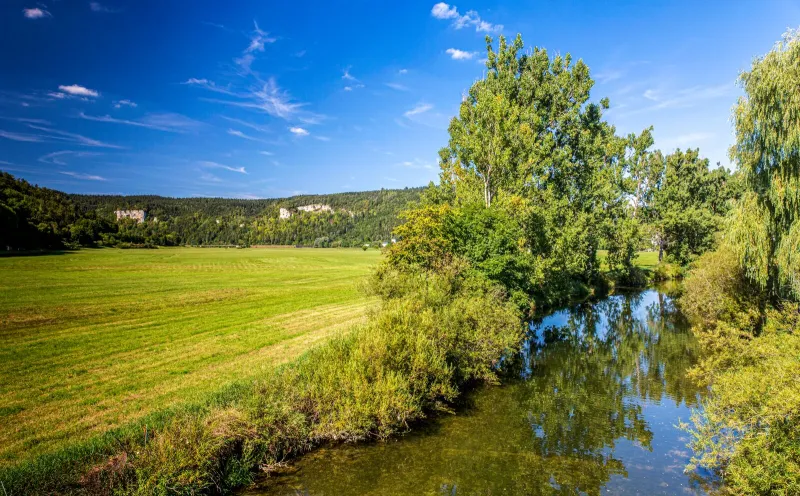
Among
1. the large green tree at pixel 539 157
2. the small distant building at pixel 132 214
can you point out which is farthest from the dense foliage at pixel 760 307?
the small distant building at pixel 132 214

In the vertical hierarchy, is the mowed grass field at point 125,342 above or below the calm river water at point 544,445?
above

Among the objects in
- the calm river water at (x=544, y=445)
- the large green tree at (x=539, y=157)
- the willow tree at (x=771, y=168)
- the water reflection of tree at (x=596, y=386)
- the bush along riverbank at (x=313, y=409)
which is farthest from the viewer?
the large green tree at (x=539, y=157)

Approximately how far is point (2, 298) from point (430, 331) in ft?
110

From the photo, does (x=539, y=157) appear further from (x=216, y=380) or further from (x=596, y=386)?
(x=216, y=380)

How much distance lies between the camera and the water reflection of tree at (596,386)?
1176cm

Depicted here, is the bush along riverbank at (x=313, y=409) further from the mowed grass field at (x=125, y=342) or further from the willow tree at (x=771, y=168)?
the willow tree at (x=771, y=168)

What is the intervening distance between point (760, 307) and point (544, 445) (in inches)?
553

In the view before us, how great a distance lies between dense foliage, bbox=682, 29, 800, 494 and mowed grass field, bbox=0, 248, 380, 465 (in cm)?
1493

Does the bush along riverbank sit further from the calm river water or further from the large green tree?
the large green tree

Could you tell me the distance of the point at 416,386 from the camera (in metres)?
13.5

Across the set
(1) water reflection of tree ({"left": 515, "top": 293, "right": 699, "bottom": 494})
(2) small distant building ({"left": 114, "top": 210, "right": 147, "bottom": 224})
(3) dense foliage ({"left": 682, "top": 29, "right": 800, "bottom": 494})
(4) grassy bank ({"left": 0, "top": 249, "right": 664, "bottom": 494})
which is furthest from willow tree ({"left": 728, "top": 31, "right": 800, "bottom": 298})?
(2) small distant building ({"left": 114, "top": 210, "right": 147, "bottom": 224})

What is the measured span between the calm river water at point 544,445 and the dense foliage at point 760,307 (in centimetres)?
149

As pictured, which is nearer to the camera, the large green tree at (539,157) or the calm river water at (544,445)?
the calm river water at (544,445)

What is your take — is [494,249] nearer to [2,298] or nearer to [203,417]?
[203,417]
